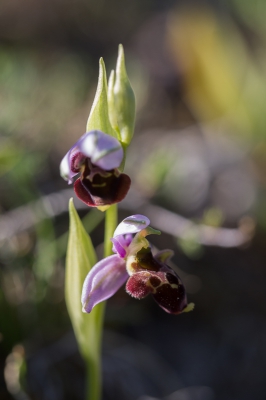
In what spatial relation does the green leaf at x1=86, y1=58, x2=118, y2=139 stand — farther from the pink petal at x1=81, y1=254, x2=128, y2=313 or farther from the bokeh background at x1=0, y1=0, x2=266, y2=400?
the bokeh background at x1=0, y1=0, x2=266, y2=400

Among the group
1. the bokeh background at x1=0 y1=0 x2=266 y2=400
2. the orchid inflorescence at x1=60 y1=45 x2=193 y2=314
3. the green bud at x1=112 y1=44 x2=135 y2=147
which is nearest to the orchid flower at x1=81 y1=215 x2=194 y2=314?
the orchid inflorescence at x1=60 y1=45 x2=193 y2=314

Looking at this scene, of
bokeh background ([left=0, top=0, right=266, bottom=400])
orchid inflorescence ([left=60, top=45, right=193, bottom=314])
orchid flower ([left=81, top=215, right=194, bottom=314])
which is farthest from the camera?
bokeh background ([left=0, top=0, right=266, bottom=400])

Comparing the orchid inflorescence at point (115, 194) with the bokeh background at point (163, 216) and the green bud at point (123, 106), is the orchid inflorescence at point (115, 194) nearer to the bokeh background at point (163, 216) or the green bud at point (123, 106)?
the green bud at point (123, 106)

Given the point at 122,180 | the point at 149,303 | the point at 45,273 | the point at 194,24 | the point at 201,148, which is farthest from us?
the point at 194,24

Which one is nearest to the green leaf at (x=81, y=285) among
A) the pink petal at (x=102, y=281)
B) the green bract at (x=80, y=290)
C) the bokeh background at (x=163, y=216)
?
the green bract at (x=80, y=290)

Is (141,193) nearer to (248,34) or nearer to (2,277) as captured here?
(2,277)

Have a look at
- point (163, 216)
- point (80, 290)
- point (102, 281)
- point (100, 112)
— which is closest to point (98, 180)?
point (100, 112)

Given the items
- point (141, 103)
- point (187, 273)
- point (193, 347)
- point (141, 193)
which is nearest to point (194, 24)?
point (141, 103)
